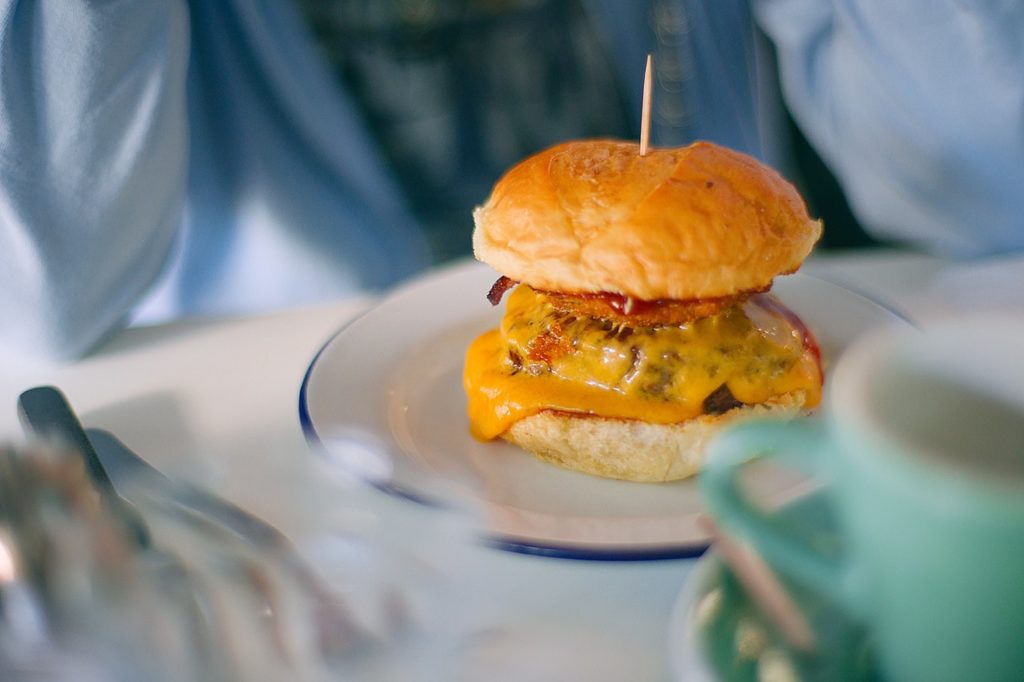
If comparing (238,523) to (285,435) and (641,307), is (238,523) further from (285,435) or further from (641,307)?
(641,307)

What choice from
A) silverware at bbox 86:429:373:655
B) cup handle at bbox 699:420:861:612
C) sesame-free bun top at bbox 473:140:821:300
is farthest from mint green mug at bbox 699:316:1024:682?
sesame-free bun top at bbox 473:140:821:300

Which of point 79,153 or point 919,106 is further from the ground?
point 79,153

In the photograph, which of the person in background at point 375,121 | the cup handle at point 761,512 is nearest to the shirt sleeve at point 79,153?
the person in background at point 375,121

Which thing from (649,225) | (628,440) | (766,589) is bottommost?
(628,440)

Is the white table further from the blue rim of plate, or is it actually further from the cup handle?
the cup handle

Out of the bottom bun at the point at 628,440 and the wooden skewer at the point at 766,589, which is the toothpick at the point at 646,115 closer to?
the bottom bun at the point at 628,440

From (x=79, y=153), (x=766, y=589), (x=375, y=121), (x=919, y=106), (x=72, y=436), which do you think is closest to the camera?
(x=766, y=589)

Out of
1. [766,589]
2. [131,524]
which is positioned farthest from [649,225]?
[131,524]

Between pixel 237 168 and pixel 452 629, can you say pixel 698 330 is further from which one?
pixel 237 168

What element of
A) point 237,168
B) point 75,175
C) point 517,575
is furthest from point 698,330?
point 237,168
